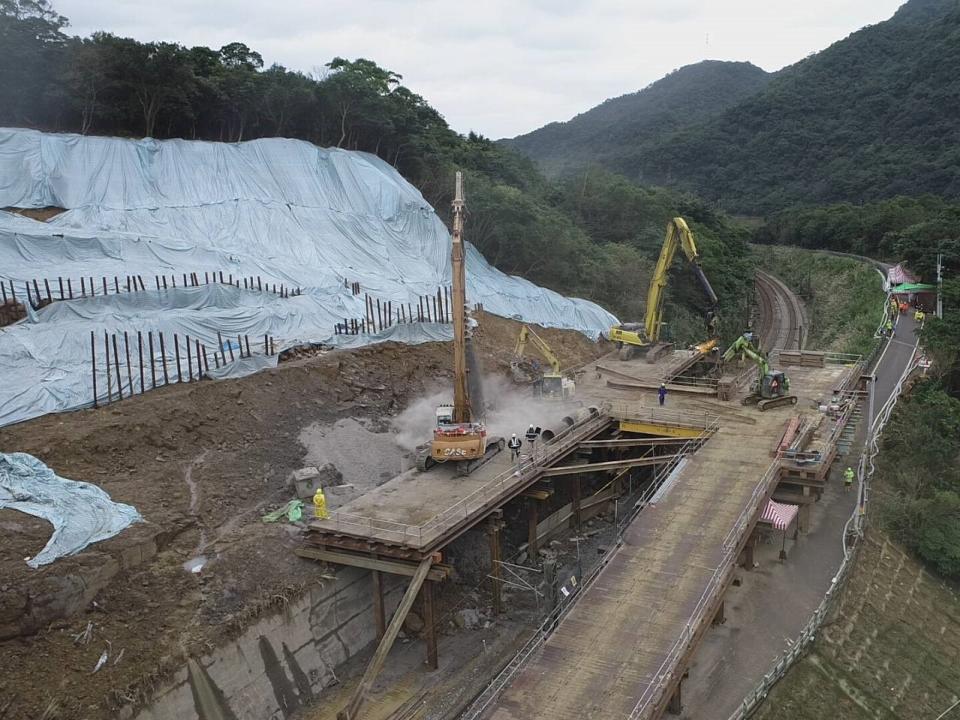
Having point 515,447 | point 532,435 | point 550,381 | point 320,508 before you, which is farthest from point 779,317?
point 320,508

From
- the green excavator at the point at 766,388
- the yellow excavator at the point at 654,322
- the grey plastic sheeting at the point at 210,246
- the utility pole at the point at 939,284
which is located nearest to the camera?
the grey plastic sheeting at the point at 210,246

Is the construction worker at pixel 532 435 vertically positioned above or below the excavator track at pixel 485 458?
above

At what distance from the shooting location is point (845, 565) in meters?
24.2

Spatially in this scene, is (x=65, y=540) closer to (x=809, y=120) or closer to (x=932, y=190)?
(x=932, y=190)

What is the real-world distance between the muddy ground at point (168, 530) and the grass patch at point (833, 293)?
33122 mm

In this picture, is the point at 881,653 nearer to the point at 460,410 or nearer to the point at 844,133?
the point at 460,410

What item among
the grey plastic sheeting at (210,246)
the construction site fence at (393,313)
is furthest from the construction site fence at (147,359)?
the construction site fence at (393,313)

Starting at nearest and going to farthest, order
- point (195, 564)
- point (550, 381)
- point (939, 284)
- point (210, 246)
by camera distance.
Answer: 1. point (195, 564)
2. point (550, 381)
3. point (210, 246)
4. point (939, 284)

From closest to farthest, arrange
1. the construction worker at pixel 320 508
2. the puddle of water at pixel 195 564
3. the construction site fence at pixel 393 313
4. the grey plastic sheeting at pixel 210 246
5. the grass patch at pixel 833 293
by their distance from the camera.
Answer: the puddle of water at pixel 195 564 → the construction worker at pixel 320 508 → the grey plastic sheeting at pixel 210 246 → the construction site fence at pixel 393 313 → the grass patch at pixel 833 293

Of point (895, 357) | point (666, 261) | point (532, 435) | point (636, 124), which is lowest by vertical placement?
point (895, 357)

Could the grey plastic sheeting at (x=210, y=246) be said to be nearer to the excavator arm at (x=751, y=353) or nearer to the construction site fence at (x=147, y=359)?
the construction site fence at (x=147, y=359)

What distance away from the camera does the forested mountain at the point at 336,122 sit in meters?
44.7

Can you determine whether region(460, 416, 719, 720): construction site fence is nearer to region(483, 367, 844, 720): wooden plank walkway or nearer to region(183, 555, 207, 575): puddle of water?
region(483, 367, 844, 720): wooden plank walkway

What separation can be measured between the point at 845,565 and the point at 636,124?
482 feet
